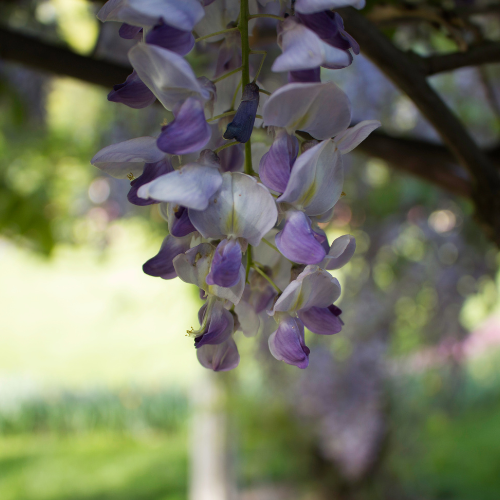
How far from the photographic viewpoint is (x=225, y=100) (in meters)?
0.44

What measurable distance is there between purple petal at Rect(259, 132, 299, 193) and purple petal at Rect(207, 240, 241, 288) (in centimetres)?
5

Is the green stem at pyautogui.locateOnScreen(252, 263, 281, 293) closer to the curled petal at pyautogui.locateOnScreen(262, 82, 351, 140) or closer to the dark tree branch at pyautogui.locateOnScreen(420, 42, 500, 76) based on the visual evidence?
the curled petal at pyautogui.locateOnScreen(262, 82, 351, 140)

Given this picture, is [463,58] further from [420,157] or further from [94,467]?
[94,467]

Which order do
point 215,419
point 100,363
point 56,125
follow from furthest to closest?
point 100,363
point 56,125
point 215,419

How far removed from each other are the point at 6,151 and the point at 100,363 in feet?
13.5

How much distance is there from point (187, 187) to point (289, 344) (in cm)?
14

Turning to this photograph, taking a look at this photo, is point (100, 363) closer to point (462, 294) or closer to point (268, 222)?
point (462, 294)

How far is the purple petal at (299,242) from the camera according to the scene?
0.33 meters

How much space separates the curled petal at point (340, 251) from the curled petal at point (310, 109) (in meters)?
0.08

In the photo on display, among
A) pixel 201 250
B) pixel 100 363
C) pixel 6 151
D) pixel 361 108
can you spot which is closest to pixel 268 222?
pixel 201 250

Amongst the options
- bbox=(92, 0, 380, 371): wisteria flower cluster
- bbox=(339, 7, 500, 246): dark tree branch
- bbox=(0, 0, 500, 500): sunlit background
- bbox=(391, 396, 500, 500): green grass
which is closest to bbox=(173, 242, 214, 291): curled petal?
bbox=(92, 0, 380, 371): wisteria flower cluster

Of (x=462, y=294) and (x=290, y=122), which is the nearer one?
(x=290, y=122)

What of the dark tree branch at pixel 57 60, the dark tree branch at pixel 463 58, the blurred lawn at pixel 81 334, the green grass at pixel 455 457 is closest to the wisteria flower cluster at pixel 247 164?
the dark tree branch at pixel 463 58

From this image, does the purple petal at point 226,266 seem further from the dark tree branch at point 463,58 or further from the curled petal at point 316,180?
the dark tree branch at point 463,58
